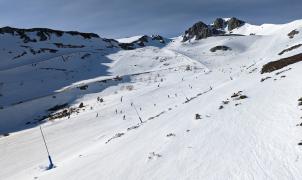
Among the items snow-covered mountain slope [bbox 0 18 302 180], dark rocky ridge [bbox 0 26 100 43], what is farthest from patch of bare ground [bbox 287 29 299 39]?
dark rocky ridge [bbox 0 26 100 43]

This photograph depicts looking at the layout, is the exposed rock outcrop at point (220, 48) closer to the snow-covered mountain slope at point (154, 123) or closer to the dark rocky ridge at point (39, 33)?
the snow-covered mountain slope at point (154, 123)

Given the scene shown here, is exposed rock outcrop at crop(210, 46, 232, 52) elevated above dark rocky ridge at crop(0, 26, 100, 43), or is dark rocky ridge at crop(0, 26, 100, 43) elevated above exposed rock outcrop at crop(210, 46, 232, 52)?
dark rocky ridge at crop(0, 26, 100, 43)

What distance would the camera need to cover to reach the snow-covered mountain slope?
14.2 meters

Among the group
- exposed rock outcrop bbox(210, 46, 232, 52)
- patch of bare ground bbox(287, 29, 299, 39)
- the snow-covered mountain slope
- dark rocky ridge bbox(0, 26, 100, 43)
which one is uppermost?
dark rocky ridge bbox(0, 26, 100, 43)

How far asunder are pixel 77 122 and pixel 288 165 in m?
32.8

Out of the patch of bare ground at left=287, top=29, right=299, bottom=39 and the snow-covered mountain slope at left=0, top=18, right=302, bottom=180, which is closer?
the snow-covered mountain slope at left=0, top=18, right=302, bottom=180

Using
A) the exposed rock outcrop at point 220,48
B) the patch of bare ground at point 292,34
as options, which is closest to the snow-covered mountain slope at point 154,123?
the exposed rock outcrop at point 220,48

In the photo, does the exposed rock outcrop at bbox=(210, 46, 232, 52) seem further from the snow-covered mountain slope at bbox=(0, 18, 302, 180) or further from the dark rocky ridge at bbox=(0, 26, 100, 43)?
the dark rocky ridge at bbox=(0, 26, 100, 43)

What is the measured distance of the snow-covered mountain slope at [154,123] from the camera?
14.2 meters

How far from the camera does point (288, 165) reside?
12039mm

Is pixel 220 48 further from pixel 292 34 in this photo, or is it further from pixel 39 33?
pixel 39 33

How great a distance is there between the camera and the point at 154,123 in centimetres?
2622

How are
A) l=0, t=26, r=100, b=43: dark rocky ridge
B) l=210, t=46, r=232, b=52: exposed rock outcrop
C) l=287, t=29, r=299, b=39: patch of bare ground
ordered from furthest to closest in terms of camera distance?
1. l=0, t=26, r=100, b=43: dark rocky ridge
2. l=210, t=46, r=232, b=52: exposed rock outcrop
3. l=287, t=29, r=299, b=39: patch of bare ground

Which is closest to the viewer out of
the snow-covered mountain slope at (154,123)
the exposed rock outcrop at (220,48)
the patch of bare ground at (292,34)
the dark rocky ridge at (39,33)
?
the snow-covered mountain slope at (154,123)
